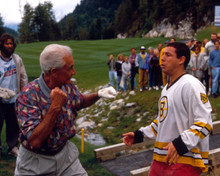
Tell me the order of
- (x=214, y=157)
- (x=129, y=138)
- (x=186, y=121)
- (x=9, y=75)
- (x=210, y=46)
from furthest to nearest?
(x=210, y=46)
(x=9, y=75)
(x=214, y=157)
(x=129, y=138)
(x=186, y=121)

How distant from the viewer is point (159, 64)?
A: 1201 cm

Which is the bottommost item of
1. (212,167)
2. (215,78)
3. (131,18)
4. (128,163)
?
(128,163)

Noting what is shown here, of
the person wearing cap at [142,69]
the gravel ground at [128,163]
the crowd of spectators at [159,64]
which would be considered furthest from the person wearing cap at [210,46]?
the gravel ground at [128,163]

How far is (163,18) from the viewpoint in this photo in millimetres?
68875

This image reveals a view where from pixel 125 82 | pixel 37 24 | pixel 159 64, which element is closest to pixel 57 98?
pixel 159 64

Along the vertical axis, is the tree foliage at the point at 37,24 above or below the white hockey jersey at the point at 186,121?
above

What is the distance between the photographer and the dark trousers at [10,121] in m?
5.72

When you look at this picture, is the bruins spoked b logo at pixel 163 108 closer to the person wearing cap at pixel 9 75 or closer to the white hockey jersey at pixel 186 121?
the white hockey jersey at pixel 186 121

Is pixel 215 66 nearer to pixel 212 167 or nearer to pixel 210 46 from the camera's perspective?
pixel 210 46

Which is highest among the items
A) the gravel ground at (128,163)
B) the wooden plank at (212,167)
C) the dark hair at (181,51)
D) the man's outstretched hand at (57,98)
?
the dark hair at (181,51)

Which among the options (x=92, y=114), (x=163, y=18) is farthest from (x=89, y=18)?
(x=92, y=114)

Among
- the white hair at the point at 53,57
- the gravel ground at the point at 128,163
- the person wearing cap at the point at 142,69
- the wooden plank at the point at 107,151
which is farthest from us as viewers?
the person wearing cap at the point at 142,69

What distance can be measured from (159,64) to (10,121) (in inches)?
292

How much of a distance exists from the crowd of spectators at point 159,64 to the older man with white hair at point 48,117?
6.43 metres
